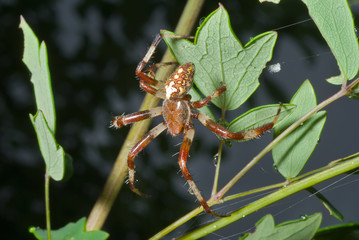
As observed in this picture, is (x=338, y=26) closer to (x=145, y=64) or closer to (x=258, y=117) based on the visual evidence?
(x=258, y=117)

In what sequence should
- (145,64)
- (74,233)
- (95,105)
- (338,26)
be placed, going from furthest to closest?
1. (95,105)
2. (145,64)
3. (74,233)
4. (338,26)

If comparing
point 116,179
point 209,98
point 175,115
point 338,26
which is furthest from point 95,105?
point 338,26

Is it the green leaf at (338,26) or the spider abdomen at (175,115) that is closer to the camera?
the green leaf at (338,26)

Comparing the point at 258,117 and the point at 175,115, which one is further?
the point at 175,115

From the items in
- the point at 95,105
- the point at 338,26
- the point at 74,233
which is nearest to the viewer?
the point at 338,26

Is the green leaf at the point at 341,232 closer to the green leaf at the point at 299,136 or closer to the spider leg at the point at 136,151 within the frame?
the green leaf at the point at 299,136

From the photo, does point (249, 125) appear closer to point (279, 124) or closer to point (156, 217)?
point (279, 124)

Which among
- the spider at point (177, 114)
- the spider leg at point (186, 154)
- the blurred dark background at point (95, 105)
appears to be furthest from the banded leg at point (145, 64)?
the blurred dark background at point (95, 105)

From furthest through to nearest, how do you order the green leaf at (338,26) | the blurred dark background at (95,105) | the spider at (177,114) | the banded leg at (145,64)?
the blurred dark background at (95,105) < the banded leg at (145,64) < the spider at (177,114) < the green leaf at (338,26)
